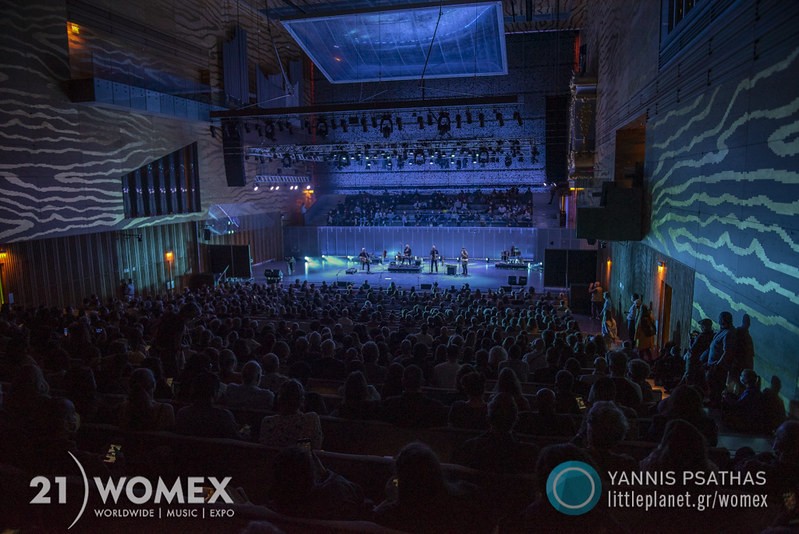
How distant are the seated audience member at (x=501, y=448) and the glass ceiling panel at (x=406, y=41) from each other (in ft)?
52.0

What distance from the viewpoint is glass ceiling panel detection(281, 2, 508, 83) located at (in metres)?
18.2

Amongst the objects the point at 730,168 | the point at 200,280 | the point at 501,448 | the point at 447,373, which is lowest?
the point at 200,280

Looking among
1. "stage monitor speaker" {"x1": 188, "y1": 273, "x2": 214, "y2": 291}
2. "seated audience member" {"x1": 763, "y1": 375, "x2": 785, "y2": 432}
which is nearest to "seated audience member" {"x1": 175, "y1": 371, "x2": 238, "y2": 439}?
"seated audience member" {"x1": 763, "y1": 375, "x2": 785, "y2": 432}

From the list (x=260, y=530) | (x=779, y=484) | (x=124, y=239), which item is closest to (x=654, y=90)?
(x=779, y=484)

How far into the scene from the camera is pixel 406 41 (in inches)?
824

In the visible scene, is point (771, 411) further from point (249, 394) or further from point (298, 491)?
point (249, 394)

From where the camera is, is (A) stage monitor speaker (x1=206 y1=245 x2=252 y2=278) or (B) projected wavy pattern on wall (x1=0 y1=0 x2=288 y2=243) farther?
(A) stage monitor speaker (x1=206 y1=245 x2=252 y2=278)

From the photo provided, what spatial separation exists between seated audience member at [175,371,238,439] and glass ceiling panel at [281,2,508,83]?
50.9 feet

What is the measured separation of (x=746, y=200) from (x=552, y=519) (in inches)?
229

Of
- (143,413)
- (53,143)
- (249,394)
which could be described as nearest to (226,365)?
(249,394)

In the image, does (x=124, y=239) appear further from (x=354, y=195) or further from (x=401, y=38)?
(x=354, y=195)

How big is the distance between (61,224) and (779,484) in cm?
1758

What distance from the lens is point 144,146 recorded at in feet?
59.9

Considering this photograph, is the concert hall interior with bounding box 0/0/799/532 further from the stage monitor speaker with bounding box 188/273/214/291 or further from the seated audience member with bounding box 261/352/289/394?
the stage monitor speaker with bounding box 188/273/214/291
